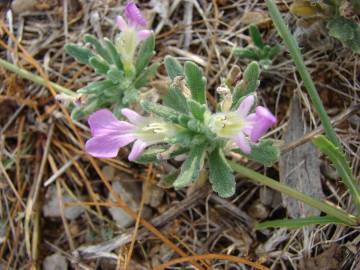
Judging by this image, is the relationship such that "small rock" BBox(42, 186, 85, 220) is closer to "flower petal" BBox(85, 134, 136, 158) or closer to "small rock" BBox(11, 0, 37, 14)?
"flower petal" BBox(85, 134, 136, 158)

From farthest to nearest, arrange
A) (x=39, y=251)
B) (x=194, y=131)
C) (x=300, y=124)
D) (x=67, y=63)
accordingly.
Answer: (x=67, y=63)
(x=39, y=251)
(x=300, y=124)
(x=194, y=131)

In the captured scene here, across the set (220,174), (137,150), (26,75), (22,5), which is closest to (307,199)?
(220,174)

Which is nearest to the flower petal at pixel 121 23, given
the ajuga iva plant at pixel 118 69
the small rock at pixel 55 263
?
the ajuga iva plant at pixel 118 69

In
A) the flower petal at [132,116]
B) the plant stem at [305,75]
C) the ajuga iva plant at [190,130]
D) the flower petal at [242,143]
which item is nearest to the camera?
the flower petal at [242,143]

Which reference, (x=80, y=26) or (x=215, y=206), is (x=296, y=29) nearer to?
(x=215, y=206)

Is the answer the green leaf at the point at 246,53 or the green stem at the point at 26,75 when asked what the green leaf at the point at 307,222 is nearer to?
the green leaf at the point at 246,53

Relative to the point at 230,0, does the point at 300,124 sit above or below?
below

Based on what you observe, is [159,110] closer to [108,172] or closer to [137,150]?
[137,150]

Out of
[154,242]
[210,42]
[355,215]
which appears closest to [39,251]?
[154,242]
